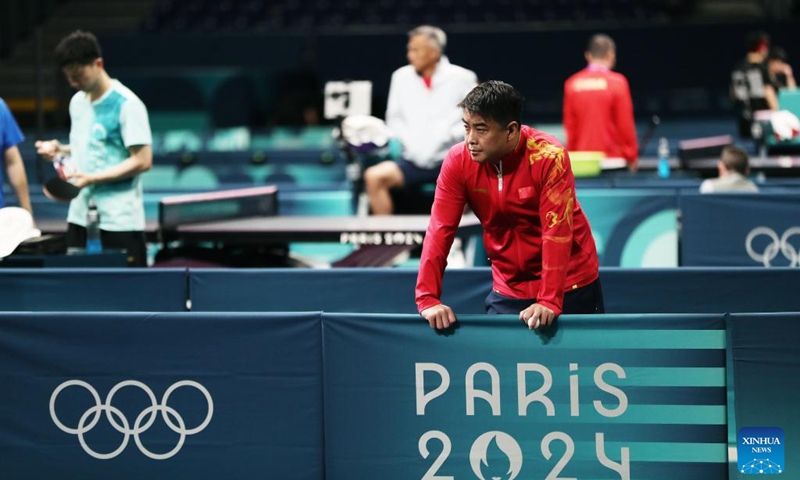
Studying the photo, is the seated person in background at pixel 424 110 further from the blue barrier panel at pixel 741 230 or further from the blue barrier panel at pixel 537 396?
the blue barrier panel at pixel 537 396

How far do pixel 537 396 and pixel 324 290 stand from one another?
77.5 inches

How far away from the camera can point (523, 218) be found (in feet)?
14.0

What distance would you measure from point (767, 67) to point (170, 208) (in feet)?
23.2

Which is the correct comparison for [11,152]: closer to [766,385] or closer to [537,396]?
[537,396]

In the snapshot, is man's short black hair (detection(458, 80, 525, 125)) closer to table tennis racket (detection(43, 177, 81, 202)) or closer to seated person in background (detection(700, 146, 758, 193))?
table tennis racket (detection(43, 177, 81, 202))

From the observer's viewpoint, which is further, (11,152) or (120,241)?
(120,241)

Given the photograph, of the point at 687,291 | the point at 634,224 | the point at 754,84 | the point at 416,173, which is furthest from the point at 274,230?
the point at 754,84

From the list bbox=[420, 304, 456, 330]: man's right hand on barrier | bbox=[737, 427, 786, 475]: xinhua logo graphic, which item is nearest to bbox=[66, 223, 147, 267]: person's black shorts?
bbox=[420, 304, 456, 330]: man's right hand on barrier

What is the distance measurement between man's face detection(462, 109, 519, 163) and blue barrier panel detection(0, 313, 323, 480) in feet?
2.65

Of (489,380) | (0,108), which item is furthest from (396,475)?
(0,108)

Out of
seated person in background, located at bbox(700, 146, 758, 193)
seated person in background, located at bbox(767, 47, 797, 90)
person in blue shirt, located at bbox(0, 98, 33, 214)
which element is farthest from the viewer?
seated person in background, located at bbox(767, 47, 797, 90)

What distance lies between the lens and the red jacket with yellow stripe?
4.10 metres

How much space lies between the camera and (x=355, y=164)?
29.5ft

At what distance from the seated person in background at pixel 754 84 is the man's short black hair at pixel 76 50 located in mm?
7541
